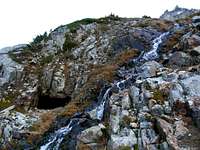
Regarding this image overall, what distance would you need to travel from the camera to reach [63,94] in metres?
29.6

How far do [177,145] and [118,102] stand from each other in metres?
4.16

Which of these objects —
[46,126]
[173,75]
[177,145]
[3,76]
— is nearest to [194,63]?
[173,75]

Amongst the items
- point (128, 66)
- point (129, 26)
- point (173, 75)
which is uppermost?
point (129, 26)

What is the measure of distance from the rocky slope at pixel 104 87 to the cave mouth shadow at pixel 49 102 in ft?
0.22

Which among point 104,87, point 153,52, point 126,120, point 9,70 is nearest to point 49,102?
point 9,70

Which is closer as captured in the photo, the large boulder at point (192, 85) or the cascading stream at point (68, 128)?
the large boulder at point (192, 85)

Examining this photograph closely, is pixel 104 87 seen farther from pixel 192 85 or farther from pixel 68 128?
pixel 192 85

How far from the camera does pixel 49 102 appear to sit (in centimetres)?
3034

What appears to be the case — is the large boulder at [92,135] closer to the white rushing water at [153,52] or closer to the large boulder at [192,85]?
the large boulder at [192,85]

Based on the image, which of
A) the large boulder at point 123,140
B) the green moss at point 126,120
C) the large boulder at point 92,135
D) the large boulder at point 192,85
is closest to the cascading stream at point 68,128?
the large boulder at point 92,135

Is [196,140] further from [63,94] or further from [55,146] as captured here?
[63,94]

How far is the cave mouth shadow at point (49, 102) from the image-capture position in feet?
97.6

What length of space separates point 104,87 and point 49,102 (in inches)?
301

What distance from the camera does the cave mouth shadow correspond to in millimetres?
29734
